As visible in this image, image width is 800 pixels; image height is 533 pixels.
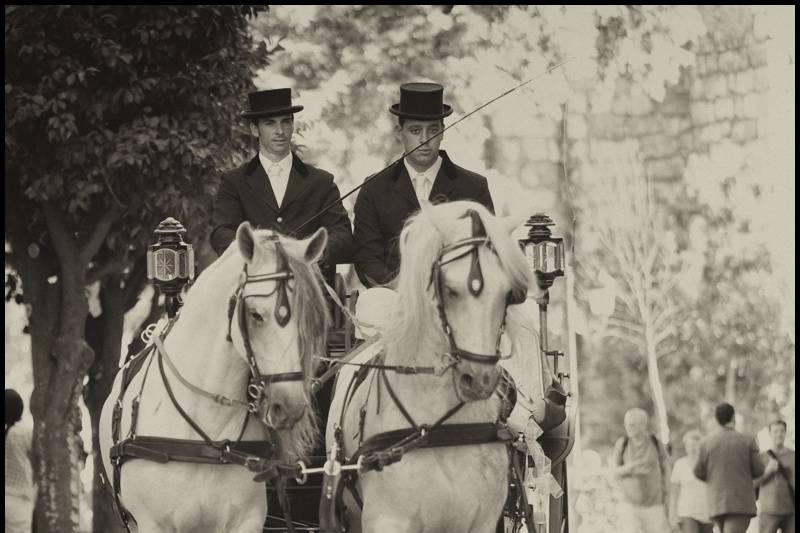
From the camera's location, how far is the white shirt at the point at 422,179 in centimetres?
927

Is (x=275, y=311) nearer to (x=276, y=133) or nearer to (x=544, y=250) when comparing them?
(x=276, y=133)

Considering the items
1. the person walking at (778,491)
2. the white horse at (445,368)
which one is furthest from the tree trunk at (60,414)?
the white horse at (445,368)

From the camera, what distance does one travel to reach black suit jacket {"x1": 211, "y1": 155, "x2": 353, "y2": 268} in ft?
30.5

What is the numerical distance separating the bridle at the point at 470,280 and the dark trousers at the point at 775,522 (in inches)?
357

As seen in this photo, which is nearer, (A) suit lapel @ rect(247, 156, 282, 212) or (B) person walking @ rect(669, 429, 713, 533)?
(A) suit lapel @ rect(247, 156, 282, 212)

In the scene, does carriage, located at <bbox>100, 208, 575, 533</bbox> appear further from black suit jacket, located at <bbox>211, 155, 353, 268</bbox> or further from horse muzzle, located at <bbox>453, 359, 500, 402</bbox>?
black suit jacket, located at <bbox>211, 155, 353, 268</bbox>

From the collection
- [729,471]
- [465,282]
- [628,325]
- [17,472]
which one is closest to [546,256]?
[465,282]

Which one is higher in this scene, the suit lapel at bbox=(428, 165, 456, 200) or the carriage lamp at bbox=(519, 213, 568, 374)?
the suit lapel at bbox=(428, 165, 456, 200)

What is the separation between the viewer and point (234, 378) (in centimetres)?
788

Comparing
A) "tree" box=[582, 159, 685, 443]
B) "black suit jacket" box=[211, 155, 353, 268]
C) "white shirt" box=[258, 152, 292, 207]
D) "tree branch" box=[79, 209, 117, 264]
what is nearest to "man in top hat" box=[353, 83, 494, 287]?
"black suit jacket" box=[211, 155, 353, 268]

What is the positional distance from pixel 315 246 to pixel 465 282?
0.84m

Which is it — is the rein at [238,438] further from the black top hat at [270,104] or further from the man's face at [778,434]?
the man's face at [778,434]

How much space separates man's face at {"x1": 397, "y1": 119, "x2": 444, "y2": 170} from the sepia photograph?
26 mm

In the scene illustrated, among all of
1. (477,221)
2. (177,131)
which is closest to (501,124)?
(177,131)
